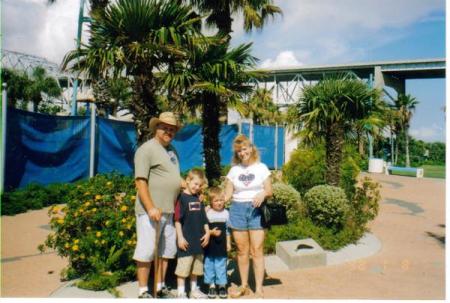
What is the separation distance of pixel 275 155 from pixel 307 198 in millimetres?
11842

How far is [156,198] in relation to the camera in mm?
3824

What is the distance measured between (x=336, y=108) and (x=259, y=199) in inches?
189

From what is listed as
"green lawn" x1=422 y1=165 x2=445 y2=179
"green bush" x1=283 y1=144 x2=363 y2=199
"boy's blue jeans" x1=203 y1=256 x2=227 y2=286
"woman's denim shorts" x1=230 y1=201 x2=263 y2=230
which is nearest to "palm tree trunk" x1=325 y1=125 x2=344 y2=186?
"green bush" x1=283 y1=144 x2=363 y2=199

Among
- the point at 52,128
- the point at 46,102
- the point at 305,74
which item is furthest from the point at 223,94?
the point at 46,102

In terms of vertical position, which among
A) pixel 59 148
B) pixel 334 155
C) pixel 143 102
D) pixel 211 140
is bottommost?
pixel 334 155

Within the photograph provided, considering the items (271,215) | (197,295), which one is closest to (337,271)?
(271,215)

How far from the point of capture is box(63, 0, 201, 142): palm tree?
655 centimetres

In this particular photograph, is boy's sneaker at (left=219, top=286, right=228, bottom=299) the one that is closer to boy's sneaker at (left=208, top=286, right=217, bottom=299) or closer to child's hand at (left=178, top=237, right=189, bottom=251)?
boy's sneaker at (left=208, top=286, right=217, bottom=299)

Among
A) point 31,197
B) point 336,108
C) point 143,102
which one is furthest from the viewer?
point 31,197

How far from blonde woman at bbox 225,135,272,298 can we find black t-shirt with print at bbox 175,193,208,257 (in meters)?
0.37

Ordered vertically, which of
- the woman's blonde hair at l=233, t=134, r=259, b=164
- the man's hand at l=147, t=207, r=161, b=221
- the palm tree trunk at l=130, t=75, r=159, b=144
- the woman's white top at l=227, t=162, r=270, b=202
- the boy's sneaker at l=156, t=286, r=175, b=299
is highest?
the palm tree trunk at l=130, t=75, r=159, b=144

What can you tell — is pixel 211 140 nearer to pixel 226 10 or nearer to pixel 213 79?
pixel 213 79

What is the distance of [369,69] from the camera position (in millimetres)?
30672

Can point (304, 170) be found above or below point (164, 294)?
above
